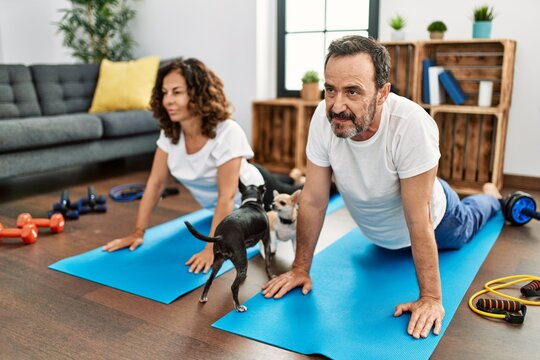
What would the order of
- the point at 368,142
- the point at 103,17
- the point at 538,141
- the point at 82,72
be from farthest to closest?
the point at 103,17 < the point at 82,72 < the point at 538,141 < the point at 368,142

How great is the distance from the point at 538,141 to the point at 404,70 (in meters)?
0.98

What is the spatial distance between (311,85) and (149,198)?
1886mm

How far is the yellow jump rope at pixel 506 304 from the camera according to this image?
1.65 m

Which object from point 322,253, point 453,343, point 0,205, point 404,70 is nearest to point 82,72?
point 0,205

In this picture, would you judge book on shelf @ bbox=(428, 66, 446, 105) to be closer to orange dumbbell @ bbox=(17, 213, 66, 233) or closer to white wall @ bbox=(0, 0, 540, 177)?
white wall @ bbox=(0, 0, 540, 177)

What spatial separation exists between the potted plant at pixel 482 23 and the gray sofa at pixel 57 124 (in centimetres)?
236

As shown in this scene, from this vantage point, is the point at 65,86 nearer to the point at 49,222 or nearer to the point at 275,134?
the point at 275,134

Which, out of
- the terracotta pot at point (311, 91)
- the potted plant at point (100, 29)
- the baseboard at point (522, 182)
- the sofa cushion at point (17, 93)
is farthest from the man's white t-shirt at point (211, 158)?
the potted plant at point (100, 29)

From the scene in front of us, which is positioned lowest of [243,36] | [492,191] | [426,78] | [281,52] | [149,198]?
[492,191]

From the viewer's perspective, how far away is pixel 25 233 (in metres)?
2.32

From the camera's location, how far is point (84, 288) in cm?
190

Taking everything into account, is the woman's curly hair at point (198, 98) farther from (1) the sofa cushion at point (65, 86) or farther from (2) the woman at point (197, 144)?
(1) the sofa cushion at point (65, 86)

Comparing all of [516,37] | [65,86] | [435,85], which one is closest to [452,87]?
[435,85]

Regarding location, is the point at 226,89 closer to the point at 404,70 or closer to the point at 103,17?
the point at 103,17
